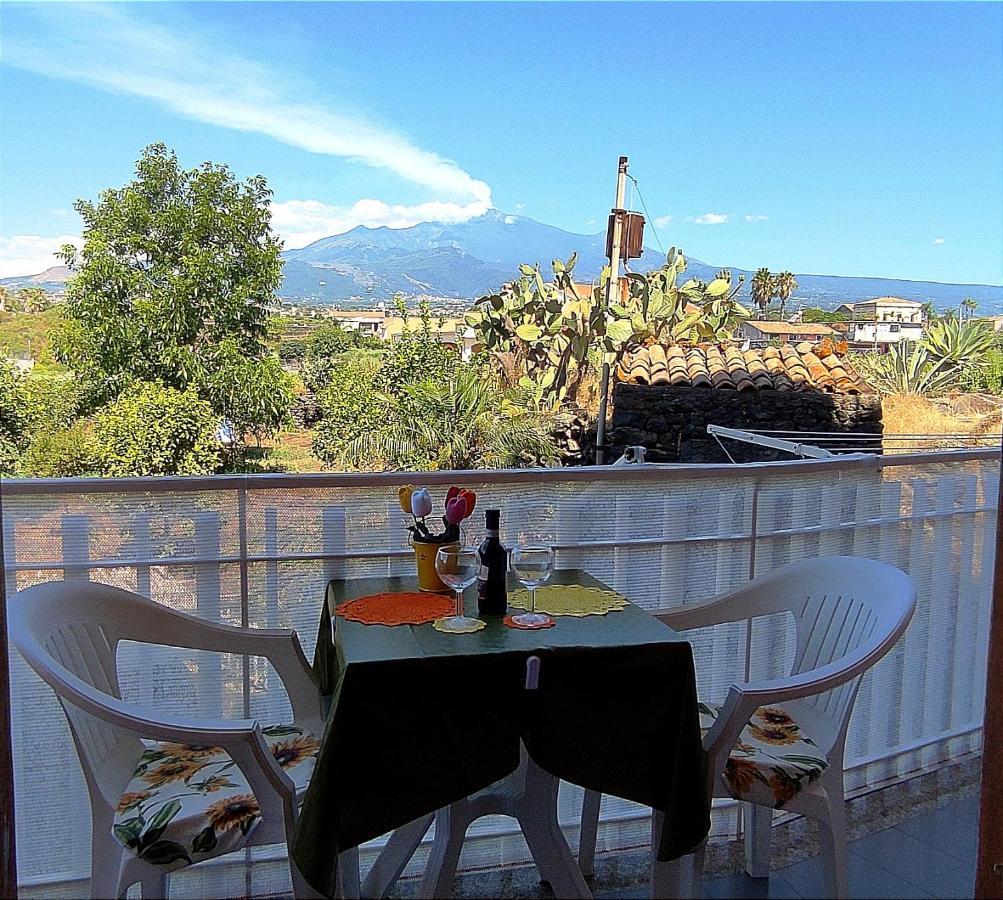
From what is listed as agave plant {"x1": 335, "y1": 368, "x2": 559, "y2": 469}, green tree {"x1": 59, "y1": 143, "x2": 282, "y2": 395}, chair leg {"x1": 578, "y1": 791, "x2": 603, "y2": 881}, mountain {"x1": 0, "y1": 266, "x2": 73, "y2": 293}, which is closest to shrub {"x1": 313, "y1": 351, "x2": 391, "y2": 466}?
agave plant {"x1": 335, "y1": 368, "x2": 559, "y2": 469}

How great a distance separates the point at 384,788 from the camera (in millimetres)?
1519

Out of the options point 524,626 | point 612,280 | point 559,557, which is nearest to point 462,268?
point 612,280

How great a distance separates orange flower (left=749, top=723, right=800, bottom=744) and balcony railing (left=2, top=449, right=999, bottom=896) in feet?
1.18

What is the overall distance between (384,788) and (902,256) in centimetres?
1250

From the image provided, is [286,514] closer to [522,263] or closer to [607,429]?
[607,429]

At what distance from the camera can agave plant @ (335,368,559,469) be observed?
927 centimetres

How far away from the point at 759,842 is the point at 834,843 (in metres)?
0.32

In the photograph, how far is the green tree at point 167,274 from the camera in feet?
32.7

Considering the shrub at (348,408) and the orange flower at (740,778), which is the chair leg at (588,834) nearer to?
the orange flower at (740,778)

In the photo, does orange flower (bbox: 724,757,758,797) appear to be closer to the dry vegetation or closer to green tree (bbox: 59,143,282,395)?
the dry vegetation

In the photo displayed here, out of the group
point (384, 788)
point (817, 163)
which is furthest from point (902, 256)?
point (384, 788)

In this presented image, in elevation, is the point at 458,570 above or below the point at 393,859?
above

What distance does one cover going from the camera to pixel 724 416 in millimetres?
7414

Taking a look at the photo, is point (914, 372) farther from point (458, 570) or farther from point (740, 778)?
point (458, 570)
